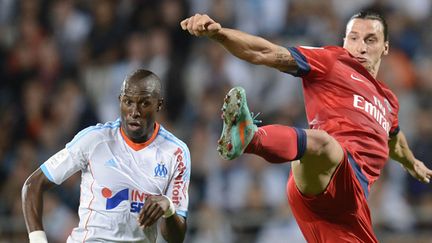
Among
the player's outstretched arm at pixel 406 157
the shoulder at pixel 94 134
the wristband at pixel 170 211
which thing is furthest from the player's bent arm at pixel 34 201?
the player's outstretched arm at pixel 406 157

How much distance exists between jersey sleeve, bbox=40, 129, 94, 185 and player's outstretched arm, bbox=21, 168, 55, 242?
0.05 metres

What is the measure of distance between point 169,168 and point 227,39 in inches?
33.7

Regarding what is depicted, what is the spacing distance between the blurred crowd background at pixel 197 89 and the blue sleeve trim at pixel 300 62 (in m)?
3.00

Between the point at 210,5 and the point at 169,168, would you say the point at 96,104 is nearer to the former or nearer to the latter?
the point at 210,5

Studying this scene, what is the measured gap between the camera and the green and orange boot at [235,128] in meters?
4.48

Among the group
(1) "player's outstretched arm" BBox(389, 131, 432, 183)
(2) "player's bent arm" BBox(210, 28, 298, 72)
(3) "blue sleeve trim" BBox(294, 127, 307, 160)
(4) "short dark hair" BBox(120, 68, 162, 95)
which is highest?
(2) "player's bent arm" BBox(210, 28, 298, 72)

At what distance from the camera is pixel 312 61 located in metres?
5.41

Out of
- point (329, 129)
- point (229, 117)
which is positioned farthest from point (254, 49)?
point (329, 129)

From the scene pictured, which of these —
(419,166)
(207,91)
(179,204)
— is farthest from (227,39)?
(207,91)

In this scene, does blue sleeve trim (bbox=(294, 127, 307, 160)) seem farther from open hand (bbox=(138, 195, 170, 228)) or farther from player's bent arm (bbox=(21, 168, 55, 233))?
player's bent arm (bbox=(21, 168, 55, 233))

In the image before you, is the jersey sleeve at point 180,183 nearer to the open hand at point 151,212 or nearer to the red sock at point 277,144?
the open hand at point 151,212

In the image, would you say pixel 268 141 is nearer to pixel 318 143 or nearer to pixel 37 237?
pixel 318 143

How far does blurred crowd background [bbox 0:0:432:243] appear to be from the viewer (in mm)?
8312

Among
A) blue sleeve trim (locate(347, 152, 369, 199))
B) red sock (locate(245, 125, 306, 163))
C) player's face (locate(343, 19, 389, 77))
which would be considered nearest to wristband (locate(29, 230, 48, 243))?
red sock (locate(245, 125, 306, 163))
